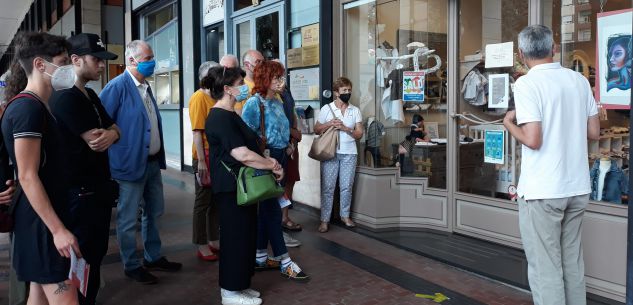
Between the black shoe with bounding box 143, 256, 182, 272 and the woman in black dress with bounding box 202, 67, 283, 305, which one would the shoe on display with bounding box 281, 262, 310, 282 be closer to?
the woman in black dress with bounding box 202, 67, 283, 305

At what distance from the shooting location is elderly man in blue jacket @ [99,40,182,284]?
387cm

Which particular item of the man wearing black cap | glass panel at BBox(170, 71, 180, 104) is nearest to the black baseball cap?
the man wearing black cap

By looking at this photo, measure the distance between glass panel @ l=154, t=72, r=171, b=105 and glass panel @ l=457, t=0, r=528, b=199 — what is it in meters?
7.29

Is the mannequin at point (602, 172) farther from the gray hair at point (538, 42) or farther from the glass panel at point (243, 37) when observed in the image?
the glass panel at point (243, 37)

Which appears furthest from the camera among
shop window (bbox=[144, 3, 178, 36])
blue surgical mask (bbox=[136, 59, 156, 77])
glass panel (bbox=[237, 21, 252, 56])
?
shop window (bbox=[144, 3, 178, 36])

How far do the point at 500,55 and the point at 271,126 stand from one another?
2176 mm

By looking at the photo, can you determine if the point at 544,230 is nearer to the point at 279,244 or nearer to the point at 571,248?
the point at 571,248

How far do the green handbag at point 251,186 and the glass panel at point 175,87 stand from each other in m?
7.38

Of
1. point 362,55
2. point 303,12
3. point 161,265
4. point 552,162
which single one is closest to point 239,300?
point 161,265

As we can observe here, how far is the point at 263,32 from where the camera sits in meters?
7.49

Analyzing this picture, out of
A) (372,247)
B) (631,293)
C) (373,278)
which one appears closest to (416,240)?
(372,247)

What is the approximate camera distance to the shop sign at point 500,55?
4.70 metres

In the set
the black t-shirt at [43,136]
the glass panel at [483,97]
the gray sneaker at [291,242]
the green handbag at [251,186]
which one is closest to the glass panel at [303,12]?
the glass panel at [483,97]

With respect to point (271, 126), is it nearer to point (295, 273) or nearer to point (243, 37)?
point (295, 273)
